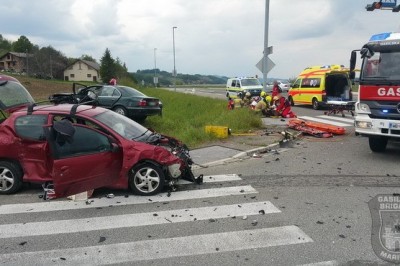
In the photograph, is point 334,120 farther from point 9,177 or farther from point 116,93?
point 9,177

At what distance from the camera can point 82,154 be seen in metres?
5.88

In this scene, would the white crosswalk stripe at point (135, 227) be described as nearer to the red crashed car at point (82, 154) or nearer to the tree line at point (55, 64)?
the red crashed car at point (82, 154)

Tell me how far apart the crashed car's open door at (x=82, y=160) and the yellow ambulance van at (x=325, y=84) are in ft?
53.3

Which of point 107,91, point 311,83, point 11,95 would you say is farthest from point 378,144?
point 311,83

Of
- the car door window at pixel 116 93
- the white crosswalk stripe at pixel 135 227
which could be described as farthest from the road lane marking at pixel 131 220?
the car door window at pixel 116 93

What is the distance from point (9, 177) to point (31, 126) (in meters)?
0.96

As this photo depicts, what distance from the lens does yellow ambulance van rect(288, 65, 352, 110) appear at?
65.1 ft

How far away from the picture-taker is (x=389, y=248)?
421 centimetres

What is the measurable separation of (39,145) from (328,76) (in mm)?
16820

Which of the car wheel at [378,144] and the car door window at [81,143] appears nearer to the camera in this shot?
the car door window at [81,143]

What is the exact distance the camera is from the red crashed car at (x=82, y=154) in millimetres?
5797

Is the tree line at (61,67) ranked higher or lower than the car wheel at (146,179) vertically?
higher

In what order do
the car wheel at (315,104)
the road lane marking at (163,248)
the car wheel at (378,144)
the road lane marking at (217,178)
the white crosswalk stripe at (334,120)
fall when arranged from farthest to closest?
the car wheel at (315,104) < the white crosswalk stripe at (334,120) < the car wheel at (378,144) < the road lane marking at (217,178) < the road lane marking at (163,248)

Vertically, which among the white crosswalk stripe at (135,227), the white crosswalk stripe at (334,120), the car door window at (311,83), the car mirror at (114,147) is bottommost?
the white crosswalk stripe at (135,227)
